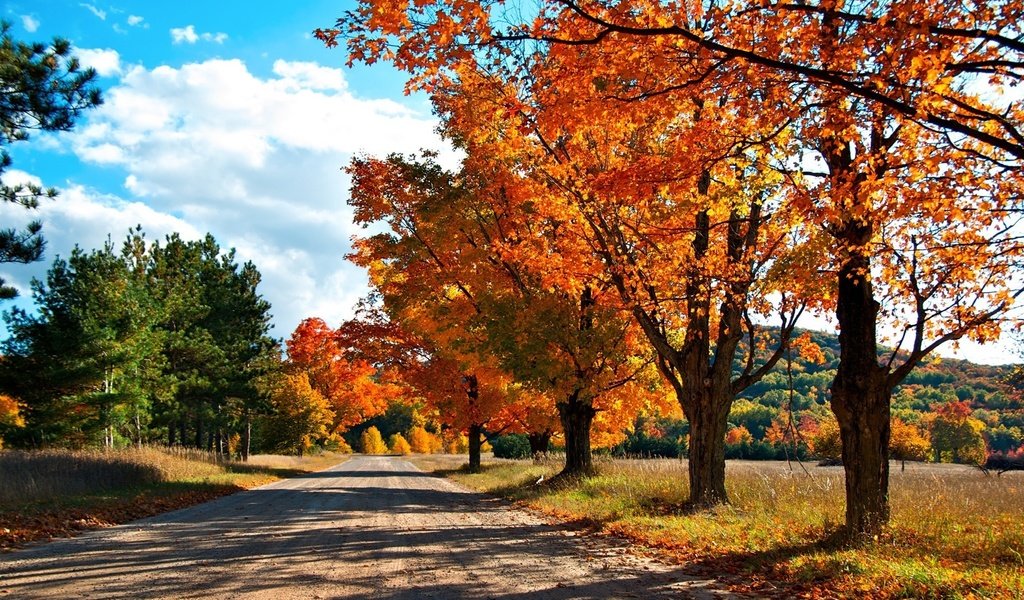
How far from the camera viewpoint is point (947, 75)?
564 cm


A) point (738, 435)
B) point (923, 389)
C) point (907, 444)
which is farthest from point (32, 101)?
point (923, 389)

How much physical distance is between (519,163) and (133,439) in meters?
30.2

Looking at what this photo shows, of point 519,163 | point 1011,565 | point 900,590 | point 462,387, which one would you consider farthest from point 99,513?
point 462,387

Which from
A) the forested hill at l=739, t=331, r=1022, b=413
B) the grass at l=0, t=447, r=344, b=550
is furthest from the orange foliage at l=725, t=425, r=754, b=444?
the grass at l=0, t=447, r=344, b=550

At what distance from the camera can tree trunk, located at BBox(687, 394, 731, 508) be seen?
1248 cm

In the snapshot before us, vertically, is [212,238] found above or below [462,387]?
above

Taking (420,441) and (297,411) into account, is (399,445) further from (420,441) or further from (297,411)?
(297,411)

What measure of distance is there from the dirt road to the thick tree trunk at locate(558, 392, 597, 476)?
6.98m

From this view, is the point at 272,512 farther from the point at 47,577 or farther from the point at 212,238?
the point at 212,238

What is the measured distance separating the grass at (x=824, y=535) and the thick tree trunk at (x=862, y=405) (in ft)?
1.48

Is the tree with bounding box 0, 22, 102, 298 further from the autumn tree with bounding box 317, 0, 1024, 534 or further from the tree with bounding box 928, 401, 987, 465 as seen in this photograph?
the tree with bounding box 928, 401, 987, 465

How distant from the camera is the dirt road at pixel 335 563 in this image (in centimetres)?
639

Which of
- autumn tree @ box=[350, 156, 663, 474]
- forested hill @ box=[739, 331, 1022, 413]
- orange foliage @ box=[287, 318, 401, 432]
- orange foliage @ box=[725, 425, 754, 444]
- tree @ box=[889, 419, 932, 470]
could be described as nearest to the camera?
autumn tree @ box=[350, 156, 663, 474]

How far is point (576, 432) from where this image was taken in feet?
66.2
